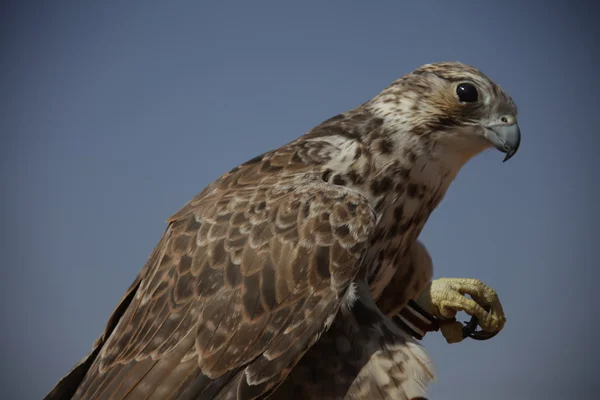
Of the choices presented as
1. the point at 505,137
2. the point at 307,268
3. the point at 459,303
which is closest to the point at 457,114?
the point at 505,137

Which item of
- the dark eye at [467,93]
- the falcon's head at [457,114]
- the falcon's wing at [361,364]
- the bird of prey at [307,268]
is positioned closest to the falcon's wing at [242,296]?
the bird of prey at [307,268]

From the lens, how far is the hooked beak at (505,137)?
9.85 feet

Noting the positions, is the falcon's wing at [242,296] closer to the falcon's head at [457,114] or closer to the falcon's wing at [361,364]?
the falcon's wing at [361,364]

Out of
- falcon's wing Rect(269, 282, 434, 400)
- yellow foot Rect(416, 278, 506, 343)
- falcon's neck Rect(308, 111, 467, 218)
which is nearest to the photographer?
falcon's wing Rect(269, 282, 434, 400)

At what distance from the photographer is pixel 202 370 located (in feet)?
7.95

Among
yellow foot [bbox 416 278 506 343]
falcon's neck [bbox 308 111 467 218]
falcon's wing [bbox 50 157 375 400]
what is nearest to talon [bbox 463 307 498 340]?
yellow foot [bbox 416 278 506 343]

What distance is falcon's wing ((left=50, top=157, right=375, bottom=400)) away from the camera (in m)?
2.40

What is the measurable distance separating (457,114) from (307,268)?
1083mm

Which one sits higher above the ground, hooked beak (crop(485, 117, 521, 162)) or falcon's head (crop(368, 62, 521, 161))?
falcon's head (crop(368, 62, 521, 161))

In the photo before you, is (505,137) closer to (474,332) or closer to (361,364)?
(474,332)

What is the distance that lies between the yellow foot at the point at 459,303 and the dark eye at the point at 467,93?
33.5 inches

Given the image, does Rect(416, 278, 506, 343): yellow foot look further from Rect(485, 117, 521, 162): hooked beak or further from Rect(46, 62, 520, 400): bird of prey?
Rect(485, 117, 521, 162): hooked beak

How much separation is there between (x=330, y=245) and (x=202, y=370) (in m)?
Answer: 0.65

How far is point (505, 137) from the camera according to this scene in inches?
118
